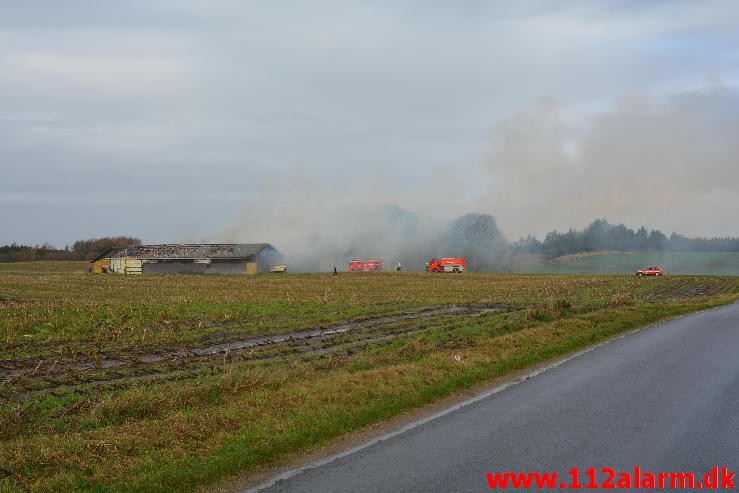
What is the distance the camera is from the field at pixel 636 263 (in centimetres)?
9844

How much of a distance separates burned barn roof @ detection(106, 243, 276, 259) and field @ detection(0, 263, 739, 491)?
214ft

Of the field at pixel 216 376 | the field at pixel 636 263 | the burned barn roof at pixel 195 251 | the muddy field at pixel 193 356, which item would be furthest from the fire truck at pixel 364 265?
the muddy field at pixel 193 356

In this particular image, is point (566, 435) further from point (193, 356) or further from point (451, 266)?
point (451, 266)

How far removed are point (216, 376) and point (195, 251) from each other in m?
87.3

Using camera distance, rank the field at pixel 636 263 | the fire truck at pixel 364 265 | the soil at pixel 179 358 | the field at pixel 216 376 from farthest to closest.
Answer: the fire truck at pixel 364 265 < the field at pixel 636 263 < the soil at pixel 179 358 < the field at pixel 216 376

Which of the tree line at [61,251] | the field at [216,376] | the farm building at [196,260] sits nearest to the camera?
the field at [216,376]

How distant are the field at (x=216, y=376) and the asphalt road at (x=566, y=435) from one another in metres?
1.14

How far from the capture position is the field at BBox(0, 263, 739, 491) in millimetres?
7969

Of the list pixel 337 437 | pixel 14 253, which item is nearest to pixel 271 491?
pixel 337 437

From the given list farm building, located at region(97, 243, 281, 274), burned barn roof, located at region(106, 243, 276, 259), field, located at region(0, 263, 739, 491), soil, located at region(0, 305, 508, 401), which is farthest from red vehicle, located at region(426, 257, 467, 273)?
soil, located at region(0, 305, 508, 401)

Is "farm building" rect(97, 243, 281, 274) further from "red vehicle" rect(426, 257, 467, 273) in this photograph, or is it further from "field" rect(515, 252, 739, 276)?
"field" rect(515, 252, 739, 276)

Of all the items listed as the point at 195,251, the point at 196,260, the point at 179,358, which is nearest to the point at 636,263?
the point at 196,260

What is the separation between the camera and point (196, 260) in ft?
313

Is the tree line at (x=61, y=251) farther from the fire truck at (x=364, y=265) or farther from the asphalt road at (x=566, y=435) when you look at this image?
the asphalt road at (x=566, y=435)
